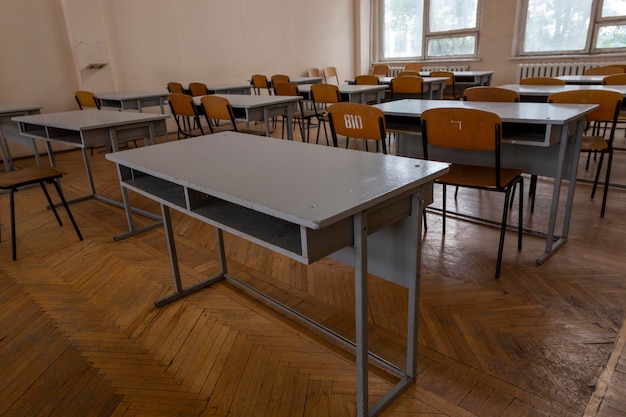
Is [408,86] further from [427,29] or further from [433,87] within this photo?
[427,29]

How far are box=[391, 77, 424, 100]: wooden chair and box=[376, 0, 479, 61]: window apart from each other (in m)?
3.85

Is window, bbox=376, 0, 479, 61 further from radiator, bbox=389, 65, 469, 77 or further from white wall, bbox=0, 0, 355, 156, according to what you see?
white wall, bbox=0, 0, 355, 156

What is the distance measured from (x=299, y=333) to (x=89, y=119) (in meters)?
2.51

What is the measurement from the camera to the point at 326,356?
177 cm

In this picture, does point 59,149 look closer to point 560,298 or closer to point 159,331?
point 159,331

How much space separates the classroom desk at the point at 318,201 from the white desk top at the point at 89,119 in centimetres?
137

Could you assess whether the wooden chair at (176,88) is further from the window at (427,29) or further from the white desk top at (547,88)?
the window at (427,29)

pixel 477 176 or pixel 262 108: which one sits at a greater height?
pixel 262 108

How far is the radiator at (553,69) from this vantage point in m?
7.25

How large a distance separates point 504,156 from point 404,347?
160cm

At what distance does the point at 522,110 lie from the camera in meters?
2.55

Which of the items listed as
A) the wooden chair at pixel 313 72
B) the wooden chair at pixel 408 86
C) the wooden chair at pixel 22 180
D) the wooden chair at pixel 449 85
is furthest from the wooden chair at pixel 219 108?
the wooden chair at pixel 313 72

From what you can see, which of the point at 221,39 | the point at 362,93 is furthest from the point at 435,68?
the point at 362,93

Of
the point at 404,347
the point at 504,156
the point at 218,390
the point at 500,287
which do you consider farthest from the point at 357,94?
the point at 218,390
